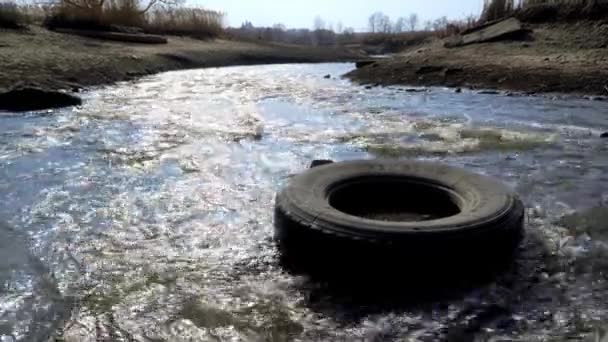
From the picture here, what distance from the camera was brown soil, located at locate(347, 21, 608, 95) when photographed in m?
12.0

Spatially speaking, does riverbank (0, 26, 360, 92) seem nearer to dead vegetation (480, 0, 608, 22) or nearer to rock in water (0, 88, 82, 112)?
rock in water (0, 88, 82, 112)

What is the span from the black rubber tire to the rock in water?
7268mm

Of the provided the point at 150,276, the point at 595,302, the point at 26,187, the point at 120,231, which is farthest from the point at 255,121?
the point at 595,302

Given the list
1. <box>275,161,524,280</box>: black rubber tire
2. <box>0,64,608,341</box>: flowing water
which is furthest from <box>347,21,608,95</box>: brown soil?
<box>275,161,524,280</box>: black rubber tire

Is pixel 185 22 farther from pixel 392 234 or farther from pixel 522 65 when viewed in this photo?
pixel 392 234

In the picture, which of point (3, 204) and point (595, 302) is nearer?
point (595, 302)

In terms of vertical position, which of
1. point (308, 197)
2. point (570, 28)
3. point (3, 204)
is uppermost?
point (570, 28)

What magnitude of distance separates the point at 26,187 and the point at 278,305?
125 inches

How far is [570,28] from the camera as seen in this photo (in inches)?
629

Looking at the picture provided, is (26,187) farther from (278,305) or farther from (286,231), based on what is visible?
(278,305)

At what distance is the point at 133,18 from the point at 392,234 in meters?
26.8

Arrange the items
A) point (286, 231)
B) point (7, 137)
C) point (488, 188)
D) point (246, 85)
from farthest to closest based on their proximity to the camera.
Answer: point (246, 85) → point (7, 137) → point (488, 188) → point (286, 231)

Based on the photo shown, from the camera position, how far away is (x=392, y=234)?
10.00 ft

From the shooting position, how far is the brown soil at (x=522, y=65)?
→ 39.2 ft
